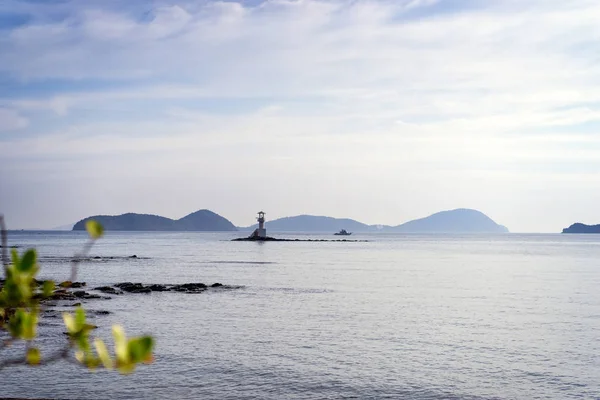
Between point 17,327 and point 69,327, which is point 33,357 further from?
point 69,327

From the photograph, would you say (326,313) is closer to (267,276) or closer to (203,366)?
(203,366)

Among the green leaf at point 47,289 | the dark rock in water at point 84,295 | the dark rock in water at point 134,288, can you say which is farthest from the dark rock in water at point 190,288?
the green leaf at point 47,289

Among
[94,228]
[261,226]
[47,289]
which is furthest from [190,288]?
[261,226]

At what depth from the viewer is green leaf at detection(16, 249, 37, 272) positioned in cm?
310

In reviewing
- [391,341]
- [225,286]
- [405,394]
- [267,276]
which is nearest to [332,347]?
[391,341]

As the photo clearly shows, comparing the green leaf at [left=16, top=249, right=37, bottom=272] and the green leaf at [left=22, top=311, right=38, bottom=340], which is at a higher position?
the green leaf at [left=16, top=249, right=37, bottom=272]

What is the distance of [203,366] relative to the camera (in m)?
22.6

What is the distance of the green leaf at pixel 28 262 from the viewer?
10.2 feet

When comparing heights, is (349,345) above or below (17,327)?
below

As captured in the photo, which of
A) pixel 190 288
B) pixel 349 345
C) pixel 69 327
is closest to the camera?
pixel 69 327

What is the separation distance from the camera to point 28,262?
310cm

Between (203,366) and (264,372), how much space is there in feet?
7.90

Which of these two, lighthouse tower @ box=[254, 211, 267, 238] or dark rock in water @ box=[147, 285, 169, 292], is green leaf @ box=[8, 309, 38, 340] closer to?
dark rock in water @ box=[147, 285, 169, 292]

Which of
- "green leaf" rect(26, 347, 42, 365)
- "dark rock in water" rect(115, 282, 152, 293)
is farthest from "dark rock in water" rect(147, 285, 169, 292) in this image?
"green leaf" rect(26, 347, 42, 365)
